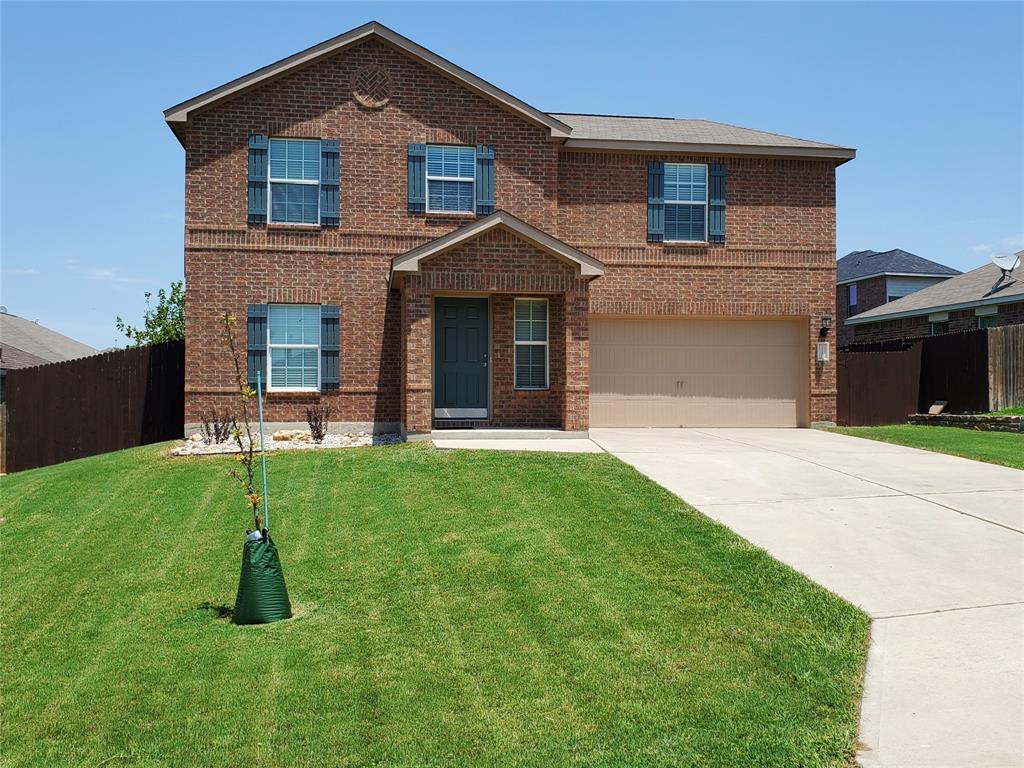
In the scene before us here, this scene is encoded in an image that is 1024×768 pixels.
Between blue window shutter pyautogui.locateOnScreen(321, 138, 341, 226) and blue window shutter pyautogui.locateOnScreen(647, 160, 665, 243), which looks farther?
blue window shutter pyautogui.locateOnScreen(647, 160, 665, 243)

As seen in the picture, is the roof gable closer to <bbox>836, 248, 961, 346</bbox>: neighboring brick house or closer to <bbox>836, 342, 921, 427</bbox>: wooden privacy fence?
<bbox>836, 342, 921, 427</bbox>: wooden privacy fence

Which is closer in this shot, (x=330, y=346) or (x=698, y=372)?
(x=330, y=346)

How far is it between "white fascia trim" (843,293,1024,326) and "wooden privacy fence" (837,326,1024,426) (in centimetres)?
551

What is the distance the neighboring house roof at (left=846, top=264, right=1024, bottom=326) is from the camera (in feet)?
80.1

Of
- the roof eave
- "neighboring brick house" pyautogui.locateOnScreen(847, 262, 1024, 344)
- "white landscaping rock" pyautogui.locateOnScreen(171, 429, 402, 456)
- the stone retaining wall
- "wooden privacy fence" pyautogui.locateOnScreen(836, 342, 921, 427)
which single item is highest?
the roof eave

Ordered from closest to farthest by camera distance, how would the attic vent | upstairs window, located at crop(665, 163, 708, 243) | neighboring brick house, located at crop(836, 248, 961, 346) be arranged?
the attic vent → upstairs window, located at crop(665, 163, 708, 243) → neighboring brick house, located at crop(836, 248, 961, 346)

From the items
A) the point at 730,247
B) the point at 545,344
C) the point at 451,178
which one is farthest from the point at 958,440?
the point at 451,178

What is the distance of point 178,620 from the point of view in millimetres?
6859

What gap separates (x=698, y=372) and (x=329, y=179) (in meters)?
8.64

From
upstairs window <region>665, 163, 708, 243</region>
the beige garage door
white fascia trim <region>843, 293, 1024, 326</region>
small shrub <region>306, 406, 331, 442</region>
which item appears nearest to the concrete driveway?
the beige garage door

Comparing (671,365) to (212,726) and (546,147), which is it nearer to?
(546,147)

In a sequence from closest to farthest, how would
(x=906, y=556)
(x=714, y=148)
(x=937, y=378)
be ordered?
(x=906, y=556) → (x=714, y=148) → (x=937, y=378)

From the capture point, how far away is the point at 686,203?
1781 cm

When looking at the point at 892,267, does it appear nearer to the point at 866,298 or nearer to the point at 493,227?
the point at 866,298
